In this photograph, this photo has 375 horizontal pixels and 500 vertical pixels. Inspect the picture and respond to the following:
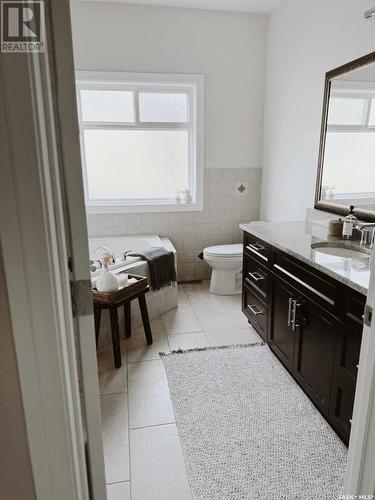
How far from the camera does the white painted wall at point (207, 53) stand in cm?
343

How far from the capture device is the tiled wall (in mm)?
3971

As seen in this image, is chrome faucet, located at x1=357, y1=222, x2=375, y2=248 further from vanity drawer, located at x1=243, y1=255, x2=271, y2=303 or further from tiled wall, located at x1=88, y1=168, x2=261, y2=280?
tiled wall, located at x1=88, y1=168, x2=261, y2=280

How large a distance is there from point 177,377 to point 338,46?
105 inches

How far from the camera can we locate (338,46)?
259 centimetres

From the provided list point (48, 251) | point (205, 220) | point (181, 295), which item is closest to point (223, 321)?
point (181, 295)

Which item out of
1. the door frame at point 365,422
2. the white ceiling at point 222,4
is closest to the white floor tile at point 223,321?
the door frame at point 365,422

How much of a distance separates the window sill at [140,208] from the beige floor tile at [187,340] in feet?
5.26

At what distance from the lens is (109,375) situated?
93.4 inches

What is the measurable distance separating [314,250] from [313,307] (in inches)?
15.1

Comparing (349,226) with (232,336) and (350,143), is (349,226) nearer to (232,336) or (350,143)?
(350,143)

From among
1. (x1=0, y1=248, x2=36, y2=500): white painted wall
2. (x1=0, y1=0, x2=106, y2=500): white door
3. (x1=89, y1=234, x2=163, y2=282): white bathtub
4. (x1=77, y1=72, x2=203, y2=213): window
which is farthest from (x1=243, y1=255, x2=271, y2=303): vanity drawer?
(x1=0, y1=248, x2=36, y2=500): white painted wall

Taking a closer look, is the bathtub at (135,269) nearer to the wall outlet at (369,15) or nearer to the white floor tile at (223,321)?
the white floor tile at (223,321)

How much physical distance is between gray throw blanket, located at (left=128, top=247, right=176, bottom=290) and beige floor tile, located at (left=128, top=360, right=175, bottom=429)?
2.74 ft

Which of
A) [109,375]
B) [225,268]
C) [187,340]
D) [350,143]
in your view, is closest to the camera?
[109,375]
